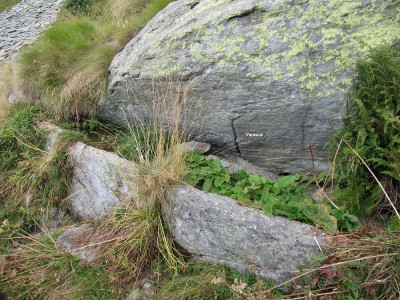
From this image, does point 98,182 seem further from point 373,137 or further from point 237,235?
point 373,137

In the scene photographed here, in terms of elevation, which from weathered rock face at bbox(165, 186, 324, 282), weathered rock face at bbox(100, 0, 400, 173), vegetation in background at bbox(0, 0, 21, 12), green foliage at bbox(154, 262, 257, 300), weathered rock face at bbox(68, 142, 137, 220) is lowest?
green foliage at bbox(154, 262, 257, 300)

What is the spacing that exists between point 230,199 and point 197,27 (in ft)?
7.98

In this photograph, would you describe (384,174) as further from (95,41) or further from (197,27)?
(95,41)

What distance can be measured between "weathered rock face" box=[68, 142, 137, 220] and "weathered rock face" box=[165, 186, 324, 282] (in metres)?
0.74

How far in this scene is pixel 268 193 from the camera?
435 centimetres

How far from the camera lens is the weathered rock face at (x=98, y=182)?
498 centimetres

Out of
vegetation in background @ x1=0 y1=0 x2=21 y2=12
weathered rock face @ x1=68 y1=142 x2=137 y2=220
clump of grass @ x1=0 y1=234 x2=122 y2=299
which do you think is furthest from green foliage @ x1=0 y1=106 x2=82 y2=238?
vegetation in background @ x1=0 y1=0 x2=21 y2=12

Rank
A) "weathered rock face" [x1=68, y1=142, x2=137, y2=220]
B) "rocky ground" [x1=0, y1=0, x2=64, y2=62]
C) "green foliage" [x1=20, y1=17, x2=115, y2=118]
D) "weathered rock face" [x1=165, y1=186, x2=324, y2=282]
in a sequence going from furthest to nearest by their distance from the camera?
"rocky ground" [x1=0, y1=0, x2=64, y2=62] < "green foliage" [x1=20, y1=17, x2=115, y2=118] < "weathered rock face" [x1=68, y1=142, x2=137, y2=220] < "weathered rock face" [x1=165, y1=186, x2=324, y2=282]

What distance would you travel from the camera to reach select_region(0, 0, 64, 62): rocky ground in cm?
1156

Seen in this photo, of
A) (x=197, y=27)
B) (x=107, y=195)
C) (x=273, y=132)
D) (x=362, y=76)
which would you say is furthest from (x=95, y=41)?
(x=362, y=76)

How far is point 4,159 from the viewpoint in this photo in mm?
6082

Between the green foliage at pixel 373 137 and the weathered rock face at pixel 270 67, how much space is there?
0.35 meters

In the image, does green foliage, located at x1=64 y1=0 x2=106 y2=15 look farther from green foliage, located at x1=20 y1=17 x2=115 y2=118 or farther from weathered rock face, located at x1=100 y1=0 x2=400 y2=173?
weathered rock face, located at x1=100 y1=0 x2=400 y2=173

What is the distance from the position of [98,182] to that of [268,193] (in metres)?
2.33
